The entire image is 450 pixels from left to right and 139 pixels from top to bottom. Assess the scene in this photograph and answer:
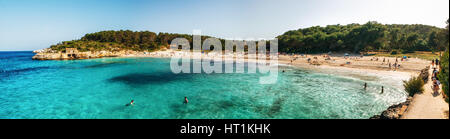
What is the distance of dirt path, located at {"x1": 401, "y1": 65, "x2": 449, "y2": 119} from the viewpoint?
979 cm

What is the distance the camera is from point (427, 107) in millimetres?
10984

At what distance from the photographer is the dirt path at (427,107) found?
9.79 m

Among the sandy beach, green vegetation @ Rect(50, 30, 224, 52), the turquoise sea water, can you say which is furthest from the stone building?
the sandy beach

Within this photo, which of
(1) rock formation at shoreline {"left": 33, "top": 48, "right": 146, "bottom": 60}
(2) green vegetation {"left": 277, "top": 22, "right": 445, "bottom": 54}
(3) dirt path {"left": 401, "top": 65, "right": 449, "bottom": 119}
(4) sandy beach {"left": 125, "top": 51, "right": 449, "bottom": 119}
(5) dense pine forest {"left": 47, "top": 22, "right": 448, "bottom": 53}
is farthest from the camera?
(1) rock formation at shoreline {"left": 33, "top": 48, "right": 146, "bottom": 60}

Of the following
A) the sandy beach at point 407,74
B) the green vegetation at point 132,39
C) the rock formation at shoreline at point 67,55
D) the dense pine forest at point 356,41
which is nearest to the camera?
the sandy beach at point 407,74

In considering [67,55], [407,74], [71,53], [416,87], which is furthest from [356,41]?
[67,55]

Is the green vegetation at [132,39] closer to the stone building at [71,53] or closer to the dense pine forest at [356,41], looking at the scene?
the dense pine forest at [356,41]

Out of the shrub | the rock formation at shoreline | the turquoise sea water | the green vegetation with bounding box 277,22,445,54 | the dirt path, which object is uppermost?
the green vegetation with bounding box 277,22,445,54

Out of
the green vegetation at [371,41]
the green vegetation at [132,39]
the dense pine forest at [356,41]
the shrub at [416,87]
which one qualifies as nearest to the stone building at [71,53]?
the dense pine forest at [356,41]

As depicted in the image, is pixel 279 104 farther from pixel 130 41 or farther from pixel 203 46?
pixel 130 41

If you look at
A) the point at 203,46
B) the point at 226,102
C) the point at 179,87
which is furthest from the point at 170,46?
the point at 226,102

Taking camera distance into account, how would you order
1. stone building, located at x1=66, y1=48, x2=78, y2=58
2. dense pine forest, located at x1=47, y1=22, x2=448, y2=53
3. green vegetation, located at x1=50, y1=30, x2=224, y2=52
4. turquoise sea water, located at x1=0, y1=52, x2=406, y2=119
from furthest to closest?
green vegetation, located at x1=50, y1=30, x2=224, y2=52 < stone building, located at x1=66, y1=48, x2=78, y2=58 < dense pine forest, located at x1=47, y1=22, x2=448, y2=53 < turquoise sea water, located at x1=0, y1=52, x2=406, y2=119

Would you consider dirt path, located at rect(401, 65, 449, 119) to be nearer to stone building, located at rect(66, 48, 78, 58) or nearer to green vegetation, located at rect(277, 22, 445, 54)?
green vegetation, located at rect(277, 22, 445, 54)

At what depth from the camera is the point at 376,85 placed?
22594 mm
